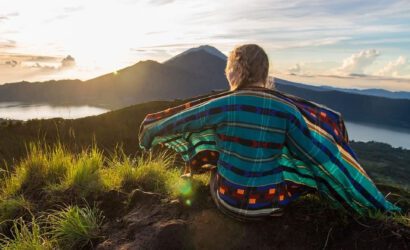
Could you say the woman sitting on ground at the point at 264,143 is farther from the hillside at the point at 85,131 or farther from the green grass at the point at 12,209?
the hillside at the point at 85,131

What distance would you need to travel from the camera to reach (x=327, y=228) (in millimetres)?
3549

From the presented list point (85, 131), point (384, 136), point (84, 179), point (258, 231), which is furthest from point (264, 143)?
point (384, 136)

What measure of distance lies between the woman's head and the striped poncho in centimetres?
11

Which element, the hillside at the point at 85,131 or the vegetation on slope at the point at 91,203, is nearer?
the vegetation on slope at the point at 91,203

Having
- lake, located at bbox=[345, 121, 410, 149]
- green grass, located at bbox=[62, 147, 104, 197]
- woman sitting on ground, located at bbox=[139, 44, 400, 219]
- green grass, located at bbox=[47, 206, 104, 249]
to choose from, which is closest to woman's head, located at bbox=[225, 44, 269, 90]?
woman sitting on ground, located at bbox=[139, 44, 400, 219]

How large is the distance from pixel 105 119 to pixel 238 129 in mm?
23950

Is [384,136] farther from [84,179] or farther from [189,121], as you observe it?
[189,121]

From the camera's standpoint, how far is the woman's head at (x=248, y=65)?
10.9ft

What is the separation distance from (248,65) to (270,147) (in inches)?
27.1

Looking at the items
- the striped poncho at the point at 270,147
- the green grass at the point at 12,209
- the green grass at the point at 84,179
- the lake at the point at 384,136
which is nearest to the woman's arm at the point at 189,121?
the striped poncho at the point at 270,147

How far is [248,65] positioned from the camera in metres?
3.33

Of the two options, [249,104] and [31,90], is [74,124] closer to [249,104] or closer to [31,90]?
[249,104]

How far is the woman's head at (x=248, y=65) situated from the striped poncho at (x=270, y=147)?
0.11 m

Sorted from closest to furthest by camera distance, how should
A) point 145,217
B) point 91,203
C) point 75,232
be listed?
point 75,232
point 145,217
point 91,203
